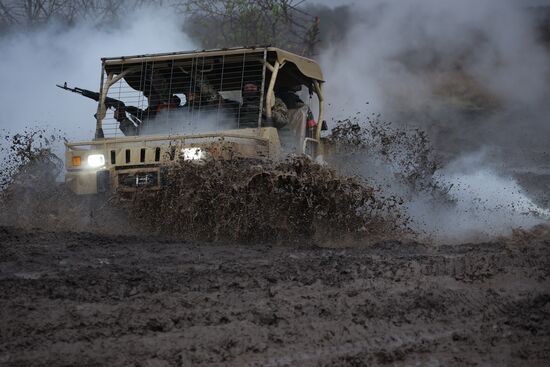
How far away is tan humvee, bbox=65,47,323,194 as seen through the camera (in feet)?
21.3

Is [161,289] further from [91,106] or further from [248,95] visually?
[91,106]

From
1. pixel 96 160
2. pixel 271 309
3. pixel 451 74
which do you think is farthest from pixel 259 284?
pixel 451 74

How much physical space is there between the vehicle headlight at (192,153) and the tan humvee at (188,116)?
0.4 inches

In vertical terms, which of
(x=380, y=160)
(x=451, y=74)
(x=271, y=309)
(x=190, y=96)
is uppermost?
(x=451, y=74)

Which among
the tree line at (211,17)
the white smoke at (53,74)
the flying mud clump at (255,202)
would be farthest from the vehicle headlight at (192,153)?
the tree line at (211,17)

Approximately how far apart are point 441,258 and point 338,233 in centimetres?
169

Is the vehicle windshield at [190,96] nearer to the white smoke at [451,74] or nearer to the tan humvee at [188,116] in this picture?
the tan humvee at [188,116]

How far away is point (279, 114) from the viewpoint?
723 cm

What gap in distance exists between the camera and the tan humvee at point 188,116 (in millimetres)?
6496

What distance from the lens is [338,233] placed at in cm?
644

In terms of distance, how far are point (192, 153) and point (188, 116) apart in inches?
42.0

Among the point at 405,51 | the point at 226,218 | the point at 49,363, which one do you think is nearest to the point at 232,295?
the point at 49,363

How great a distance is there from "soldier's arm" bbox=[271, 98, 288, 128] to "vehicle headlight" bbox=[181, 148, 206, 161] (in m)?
1.15

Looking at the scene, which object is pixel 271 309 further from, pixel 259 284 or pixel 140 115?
pixel 140 115
